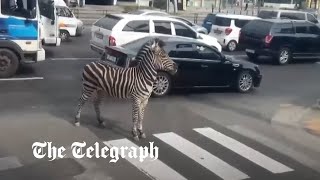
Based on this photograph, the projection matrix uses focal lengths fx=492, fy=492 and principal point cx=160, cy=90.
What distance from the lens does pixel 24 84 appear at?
43.5 ft

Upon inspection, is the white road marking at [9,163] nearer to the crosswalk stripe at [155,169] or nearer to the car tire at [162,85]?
the crosswalk stripe at [155,169]

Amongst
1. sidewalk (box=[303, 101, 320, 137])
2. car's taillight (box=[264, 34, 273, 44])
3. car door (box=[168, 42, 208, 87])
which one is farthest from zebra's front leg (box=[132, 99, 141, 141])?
car's taillight (box=[264, 34, 273, 44])

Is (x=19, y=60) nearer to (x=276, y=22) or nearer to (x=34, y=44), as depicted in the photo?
(x=34, y=44)

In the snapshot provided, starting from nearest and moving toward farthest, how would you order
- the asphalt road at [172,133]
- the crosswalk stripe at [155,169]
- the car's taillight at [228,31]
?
1. the crosswalk stripe at [155,169]
2. the asphalt road at [172,133]
3. the car's taillight at [228,31]

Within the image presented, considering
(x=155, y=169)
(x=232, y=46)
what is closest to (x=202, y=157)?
(x=155, y=169)

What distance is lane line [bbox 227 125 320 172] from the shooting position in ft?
27.8

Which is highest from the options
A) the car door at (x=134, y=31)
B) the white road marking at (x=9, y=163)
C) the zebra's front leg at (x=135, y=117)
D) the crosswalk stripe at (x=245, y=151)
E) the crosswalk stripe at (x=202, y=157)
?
the car door at (x=134, y=31)

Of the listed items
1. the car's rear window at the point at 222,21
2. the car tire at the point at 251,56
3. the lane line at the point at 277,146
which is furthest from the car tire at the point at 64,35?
the lane line at the point at 277,146

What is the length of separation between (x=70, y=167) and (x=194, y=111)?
469 cm

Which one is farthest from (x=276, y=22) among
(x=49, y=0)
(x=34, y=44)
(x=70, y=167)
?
(x=70, y=167)

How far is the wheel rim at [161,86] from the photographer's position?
12594 millimetres

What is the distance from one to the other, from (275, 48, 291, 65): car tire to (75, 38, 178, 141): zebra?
12055mm

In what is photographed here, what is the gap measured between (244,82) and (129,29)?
188 inches

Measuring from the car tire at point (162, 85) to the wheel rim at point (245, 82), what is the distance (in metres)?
2.50
